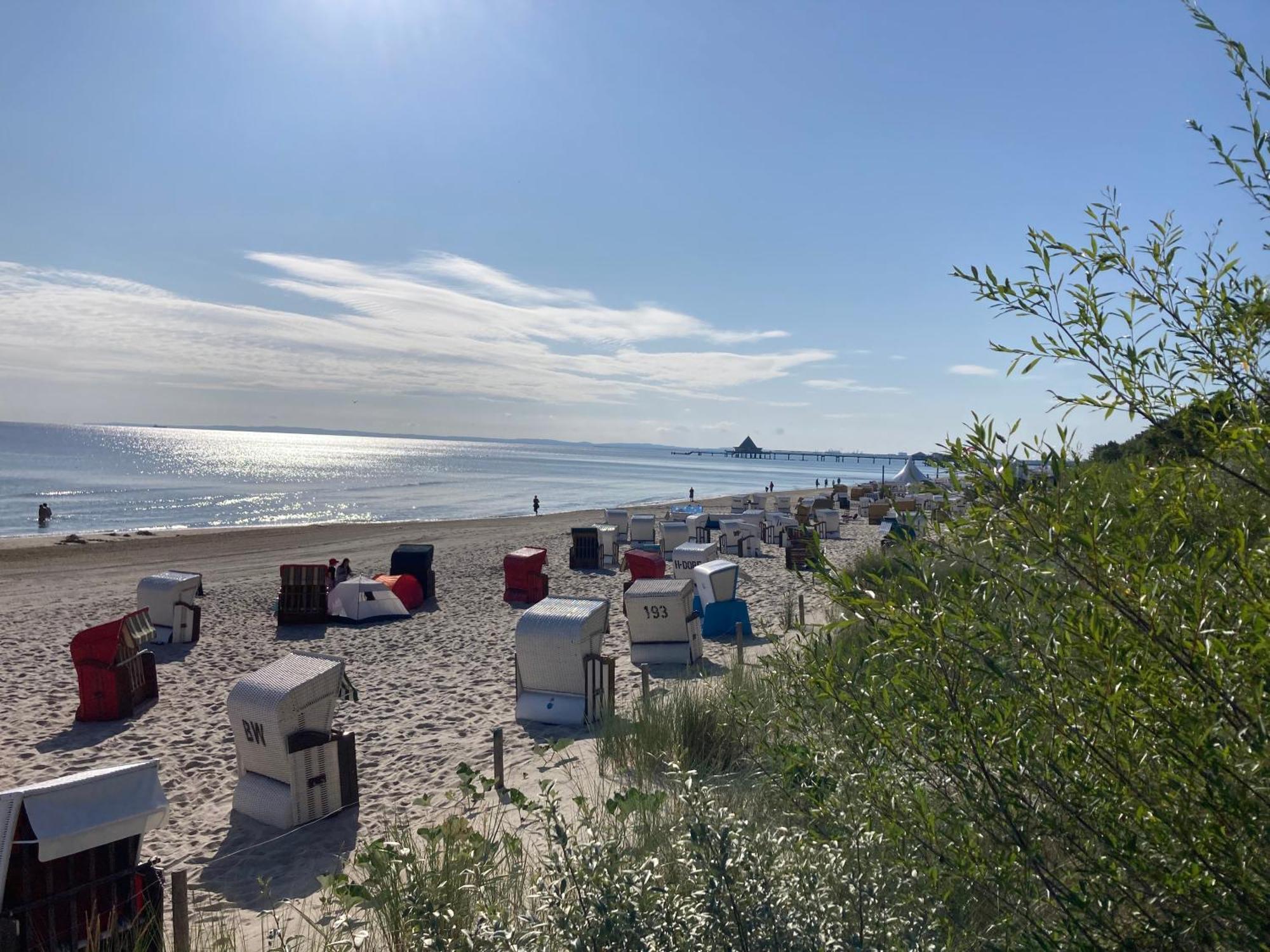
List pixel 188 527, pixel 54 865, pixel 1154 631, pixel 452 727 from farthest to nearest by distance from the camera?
pixel 188 527, pixel 452 727, pixel 54 865, pixel 1154 631

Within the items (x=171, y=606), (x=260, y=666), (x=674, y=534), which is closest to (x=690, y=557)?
(x=260, y=666)

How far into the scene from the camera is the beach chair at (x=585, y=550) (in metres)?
21.9

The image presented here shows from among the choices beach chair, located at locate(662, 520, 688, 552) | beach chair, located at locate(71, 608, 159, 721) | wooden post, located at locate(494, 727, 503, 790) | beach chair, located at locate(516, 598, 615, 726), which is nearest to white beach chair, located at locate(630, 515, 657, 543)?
beach chair, located at locate(662, 520, 688, 552)

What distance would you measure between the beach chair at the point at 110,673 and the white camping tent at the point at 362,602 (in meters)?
5.08

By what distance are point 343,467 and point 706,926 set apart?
387 feet

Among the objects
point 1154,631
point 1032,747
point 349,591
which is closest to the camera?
point 1154,631

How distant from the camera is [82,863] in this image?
410 centimetres

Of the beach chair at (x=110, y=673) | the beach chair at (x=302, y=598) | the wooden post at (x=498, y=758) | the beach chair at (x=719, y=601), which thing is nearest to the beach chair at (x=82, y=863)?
the wooden post at (x=498, y=758)

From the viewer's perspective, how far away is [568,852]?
2.57 metres

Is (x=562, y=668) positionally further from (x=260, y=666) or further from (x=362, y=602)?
(x=362, y=602)

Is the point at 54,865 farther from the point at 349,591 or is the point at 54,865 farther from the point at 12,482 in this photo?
the point at 12,482

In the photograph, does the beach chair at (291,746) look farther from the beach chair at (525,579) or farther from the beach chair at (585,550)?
the beach chair at (585,550)

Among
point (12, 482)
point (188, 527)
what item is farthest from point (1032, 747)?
point (12, 482)

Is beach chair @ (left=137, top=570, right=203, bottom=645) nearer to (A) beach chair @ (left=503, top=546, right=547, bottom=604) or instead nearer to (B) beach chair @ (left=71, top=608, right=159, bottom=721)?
(B) beach chair @ (left=71, top=608, right=159, bottom=721)
